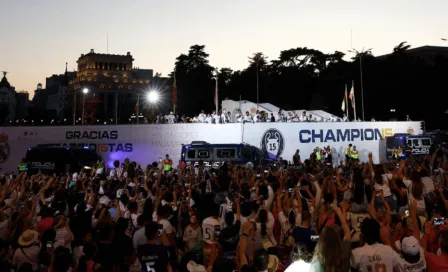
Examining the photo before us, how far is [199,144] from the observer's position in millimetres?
22953

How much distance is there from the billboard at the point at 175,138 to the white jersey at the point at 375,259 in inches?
858

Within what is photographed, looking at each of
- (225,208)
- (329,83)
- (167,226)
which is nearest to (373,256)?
(167,226)

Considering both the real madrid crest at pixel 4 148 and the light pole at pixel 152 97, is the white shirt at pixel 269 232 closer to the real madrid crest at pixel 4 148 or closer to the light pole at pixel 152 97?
the real madrid crest at pixel 4 148

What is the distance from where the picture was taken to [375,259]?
4484 mm

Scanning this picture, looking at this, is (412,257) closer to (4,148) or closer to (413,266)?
(413,266)

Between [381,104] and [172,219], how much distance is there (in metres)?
55.3

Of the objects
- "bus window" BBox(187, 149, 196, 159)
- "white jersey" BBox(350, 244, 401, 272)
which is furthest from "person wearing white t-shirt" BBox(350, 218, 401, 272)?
"bus window" BBox(187, 149, 196, 159)

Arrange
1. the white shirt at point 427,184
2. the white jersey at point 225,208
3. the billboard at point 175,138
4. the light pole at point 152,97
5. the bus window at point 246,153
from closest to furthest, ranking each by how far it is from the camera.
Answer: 1. the white jersey at point 225,208
2. the white shirt at point 427,184
3. the bus window at point 246,153
4. the billboard at point 175,138
5. the light pole at point 152,97

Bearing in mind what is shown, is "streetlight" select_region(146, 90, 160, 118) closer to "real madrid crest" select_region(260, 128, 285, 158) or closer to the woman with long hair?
"real madrid crest" select_region(260, 128, 285, 158)

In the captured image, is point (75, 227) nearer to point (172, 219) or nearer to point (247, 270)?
point (172, 219)

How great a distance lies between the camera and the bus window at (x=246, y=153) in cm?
2195

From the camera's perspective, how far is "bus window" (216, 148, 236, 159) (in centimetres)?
2197

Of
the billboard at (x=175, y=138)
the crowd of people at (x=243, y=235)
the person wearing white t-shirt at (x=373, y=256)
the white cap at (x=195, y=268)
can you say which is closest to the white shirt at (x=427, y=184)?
the crowd of people at (x=243, y=235)

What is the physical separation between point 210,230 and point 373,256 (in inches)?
101
